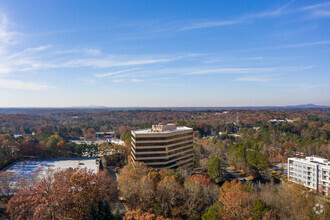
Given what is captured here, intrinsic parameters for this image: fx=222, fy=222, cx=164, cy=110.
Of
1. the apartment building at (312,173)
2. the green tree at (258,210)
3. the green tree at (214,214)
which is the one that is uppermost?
the green tree at (258,210)

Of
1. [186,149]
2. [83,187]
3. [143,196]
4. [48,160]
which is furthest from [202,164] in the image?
[48,160]

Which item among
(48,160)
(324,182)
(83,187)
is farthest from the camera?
(48,160)

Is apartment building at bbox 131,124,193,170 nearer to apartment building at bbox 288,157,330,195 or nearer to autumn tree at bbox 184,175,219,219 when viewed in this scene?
autumn tree at bbox 184,175,219,219

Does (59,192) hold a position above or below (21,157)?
above

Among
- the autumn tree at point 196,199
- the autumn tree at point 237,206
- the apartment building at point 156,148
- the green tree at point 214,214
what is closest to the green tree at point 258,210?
the autumn tree at point 237,206

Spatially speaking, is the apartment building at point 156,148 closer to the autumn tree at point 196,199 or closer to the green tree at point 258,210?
the autumn tree at point 196,199

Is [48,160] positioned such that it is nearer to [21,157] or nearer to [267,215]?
[21,157]

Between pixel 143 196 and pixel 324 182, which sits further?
pixel 324 182

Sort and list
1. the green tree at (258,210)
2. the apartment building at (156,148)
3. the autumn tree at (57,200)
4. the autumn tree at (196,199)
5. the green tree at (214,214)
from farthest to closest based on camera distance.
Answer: the apartment building at (156,148)
the autumn tree at (196,199)
the autumn tree at (57,200)
the green tree at (214,214)
the green tree at (258,210)

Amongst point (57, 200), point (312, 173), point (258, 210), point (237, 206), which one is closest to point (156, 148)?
point (57, 200)
